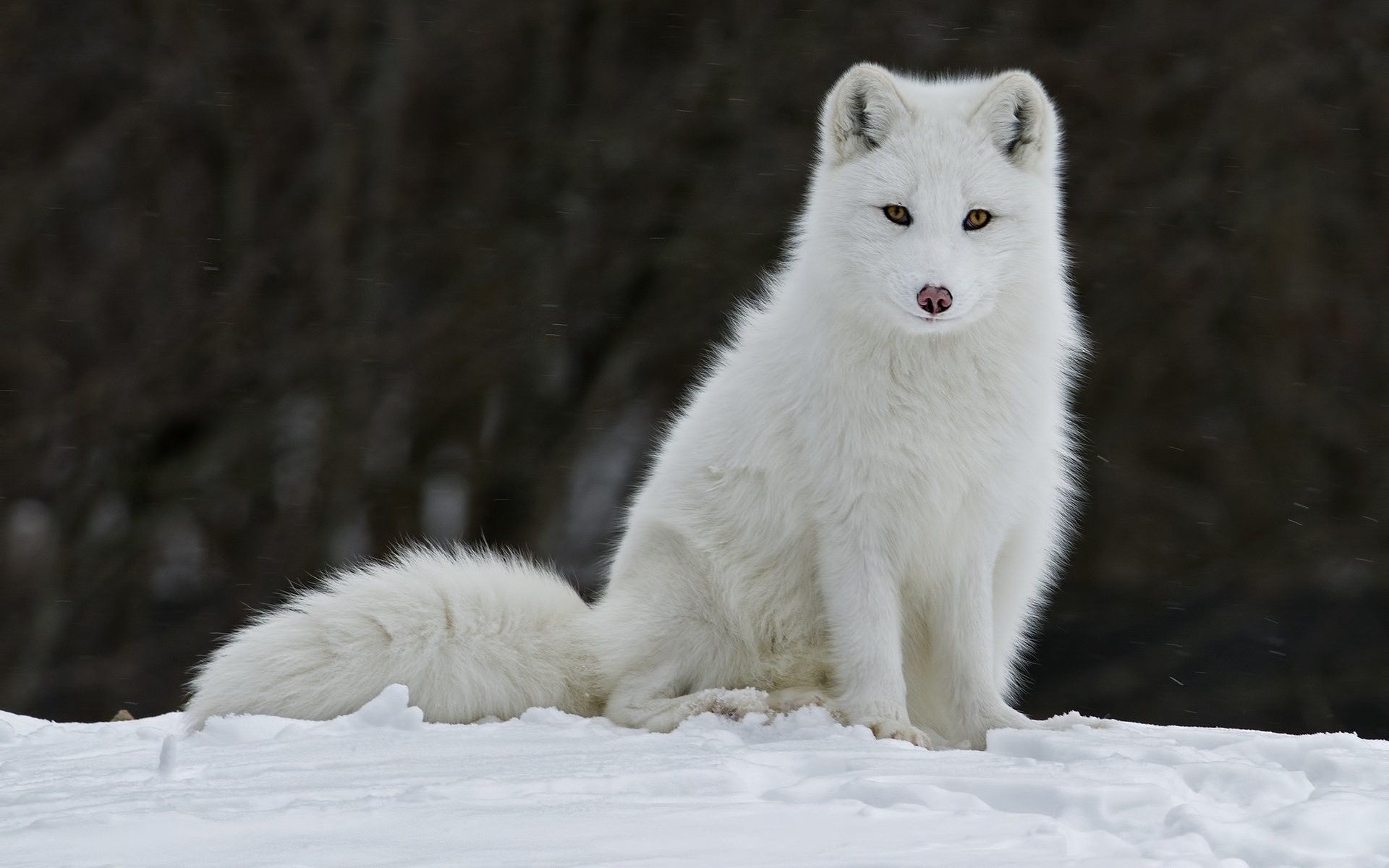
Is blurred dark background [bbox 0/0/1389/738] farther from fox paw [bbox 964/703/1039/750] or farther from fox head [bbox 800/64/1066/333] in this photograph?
fox paw [bbox 964/703/1039/750]

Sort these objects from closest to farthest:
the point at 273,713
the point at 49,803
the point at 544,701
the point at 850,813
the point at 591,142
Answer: the point at 850,813 < the point at 49,803 < the point at 273,713 < the point at 544,701 < the point at 591,142

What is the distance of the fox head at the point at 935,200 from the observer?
3279 millimetres

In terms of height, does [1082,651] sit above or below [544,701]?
below

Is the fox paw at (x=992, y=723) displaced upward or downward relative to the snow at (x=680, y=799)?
downward

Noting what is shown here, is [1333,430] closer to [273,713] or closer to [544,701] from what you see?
[544,701]

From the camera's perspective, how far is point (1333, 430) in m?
8.14

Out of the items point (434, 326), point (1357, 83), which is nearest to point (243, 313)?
point (434, 326)

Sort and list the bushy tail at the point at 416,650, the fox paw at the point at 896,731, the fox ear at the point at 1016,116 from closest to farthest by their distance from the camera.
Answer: the fox paw at the point at 896,731
the bushy tail at the point at 416,650
the fox ear at the point at 1016,116

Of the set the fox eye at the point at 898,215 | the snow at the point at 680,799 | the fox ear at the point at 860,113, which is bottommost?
the snow at the point at 680,799

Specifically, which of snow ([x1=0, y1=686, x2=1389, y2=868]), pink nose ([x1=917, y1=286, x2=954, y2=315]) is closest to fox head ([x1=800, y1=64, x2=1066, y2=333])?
pink nose ([x1=917, y1=286, x2=954, y2=315])

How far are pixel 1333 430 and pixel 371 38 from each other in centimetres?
595

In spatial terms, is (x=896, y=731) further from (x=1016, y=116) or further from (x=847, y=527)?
(x=1016, y=116)

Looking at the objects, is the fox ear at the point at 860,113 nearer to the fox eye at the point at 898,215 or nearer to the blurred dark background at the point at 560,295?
the fox eye at the point at 898,215

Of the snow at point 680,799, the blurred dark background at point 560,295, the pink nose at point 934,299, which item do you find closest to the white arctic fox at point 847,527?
the pink nose at point 934,299
